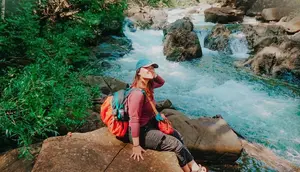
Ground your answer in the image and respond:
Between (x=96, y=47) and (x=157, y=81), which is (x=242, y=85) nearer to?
(x=96, y=47)

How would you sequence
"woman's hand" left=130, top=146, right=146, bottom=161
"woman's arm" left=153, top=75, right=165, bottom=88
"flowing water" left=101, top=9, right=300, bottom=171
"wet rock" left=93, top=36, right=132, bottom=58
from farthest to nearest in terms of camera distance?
"wet rock" left=93, top=36, right=132, bottom=58
"flowing water" left=101, top=9, right=300, bottom=171
"woman's arm" left=153, top=75, right=165, bottom=88
"woman's hand" left=130, top=146, right=146, bottom=161

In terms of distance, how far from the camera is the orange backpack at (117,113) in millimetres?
3596

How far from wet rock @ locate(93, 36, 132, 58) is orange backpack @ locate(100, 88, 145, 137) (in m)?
9.32

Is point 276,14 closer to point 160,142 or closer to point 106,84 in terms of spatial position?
point 106,84

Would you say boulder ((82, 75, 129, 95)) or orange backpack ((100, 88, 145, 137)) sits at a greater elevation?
orange backpack ((100, 88, 145, 137))

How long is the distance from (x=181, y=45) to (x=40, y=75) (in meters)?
11.0

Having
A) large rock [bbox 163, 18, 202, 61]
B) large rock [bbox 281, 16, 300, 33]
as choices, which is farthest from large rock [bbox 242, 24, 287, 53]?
large rock [bbox 163, 18, 202, 61]

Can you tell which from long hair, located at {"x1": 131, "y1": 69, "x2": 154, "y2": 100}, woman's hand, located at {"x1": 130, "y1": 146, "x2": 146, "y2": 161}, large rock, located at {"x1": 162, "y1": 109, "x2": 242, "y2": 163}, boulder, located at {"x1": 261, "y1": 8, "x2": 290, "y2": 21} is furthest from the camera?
boulder, located at {"x1": 261, "y1": 8, "x2": 290, "y2": 21}

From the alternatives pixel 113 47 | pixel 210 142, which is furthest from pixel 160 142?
pixel 113 47

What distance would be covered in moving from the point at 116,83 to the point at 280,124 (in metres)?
4.71

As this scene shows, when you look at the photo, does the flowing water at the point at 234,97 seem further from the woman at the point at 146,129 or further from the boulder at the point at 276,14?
the boulder at the point at 276,14

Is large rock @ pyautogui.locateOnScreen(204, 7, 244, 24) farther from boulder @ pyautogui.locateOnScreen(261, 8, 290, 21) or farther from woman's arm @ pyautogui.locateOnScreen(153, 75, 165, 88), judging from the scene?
woman's arm @ pyautogui.locateOnScreen(153, 75, 165, 88)

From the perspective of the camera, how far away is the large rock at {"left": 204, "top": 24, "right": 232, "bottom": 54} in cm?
1583

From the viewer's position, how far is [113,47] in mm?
14273
